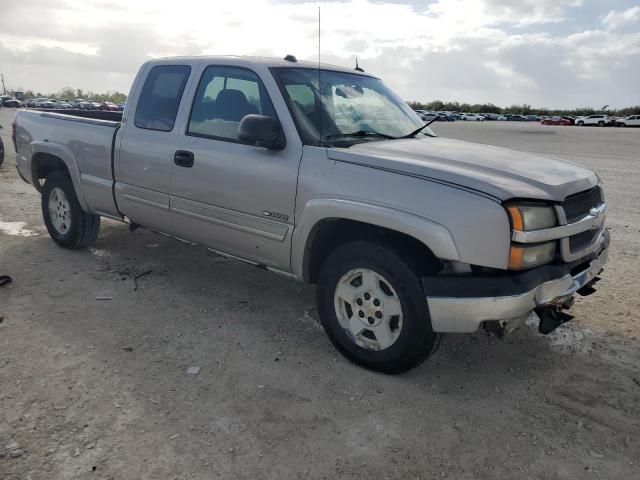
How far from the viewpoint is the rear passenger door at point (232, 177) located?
11.9 feet

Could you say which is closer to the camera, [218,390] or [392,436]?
[392,436]

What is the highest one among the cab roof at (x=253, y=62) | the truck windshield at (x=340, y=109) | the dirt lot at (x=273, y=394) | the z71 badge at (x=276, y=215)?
the cab roof at (x=253, y=62)

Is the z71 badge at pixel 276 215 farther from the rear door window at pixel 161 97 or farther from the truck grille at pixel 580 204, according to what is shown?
the truck grille at pixel 580 204

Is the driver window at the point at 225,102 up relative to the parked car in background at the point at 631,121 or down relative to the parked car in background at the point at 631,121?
down

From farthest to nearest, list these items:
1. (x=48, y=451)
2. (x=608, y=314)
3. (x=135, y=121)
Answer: (x=135, y=121)
(x=608, y=314)
(x=48, y=451)

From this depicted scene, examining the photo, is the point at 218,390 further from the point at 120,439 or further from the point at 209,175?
the point at 209,175

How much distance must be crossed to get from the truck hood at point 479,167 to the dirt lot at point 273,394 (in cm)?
122

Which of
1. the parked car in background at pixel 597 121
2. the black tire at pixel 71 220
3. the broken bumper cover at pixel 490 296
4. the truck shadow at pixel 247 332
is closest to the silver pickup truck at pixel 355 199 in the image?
the broken bumper cover at pixel 490 296

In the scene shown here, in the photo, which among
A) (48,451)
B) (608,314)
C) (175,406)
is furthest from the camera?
(608,314)

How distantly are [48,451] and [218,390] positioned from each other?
0.93 m

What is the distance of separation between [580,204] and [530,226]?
0.64m

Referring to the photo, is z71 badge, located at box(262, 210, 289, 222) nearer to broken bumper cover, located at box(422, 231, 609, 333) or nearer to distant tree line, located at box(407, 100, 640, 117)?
broken bumper cover, located at box(422, 231, 609, 333)

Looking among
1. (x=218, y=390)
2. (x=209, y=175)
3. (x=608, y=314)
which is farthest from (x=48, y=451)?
(x=608, y=314)

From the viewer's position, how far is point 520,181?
3012 mm
